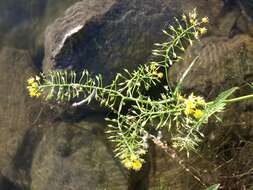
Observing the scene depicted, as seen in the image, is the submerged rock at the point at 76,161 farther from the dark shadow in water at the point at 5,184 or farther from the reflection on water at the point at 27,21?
the reflection on water at the point at 27,21

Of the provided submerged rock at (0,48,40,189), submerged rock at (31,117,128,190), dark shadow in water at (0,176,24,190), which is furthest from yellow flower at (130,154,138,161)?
dark shadow in water at (0,176,24,190)

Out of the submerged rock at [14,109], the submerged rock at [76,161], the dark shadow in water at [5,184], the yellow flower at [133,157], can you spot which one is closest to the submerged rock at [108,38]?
the submerged rock at [76,161]

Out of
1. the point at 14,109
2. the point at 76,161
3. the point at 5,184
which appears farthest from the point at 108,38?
the point at 5,184

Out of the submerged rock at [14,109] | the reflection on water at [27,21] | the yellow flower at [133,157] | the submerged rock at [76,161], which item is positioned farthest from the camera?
the reflection on water at [27,21]

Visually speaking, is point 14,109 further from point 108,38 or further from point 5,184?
point 108,38

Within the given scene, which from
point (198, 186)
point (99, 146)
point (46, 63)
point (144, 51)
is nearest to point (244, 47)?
point (144, 51)

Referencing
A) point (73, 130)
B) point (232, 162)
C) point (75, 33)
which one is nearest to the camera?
point (232, 162)

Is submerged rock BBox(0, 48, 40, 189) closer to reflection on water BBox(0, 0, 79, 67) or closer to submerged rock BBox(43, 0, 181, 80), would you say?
reflection on water BBox(0, 0, 79, 67)

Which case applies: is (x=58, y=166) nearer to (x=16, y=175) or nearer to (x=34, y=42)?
(x=16, y=175)
